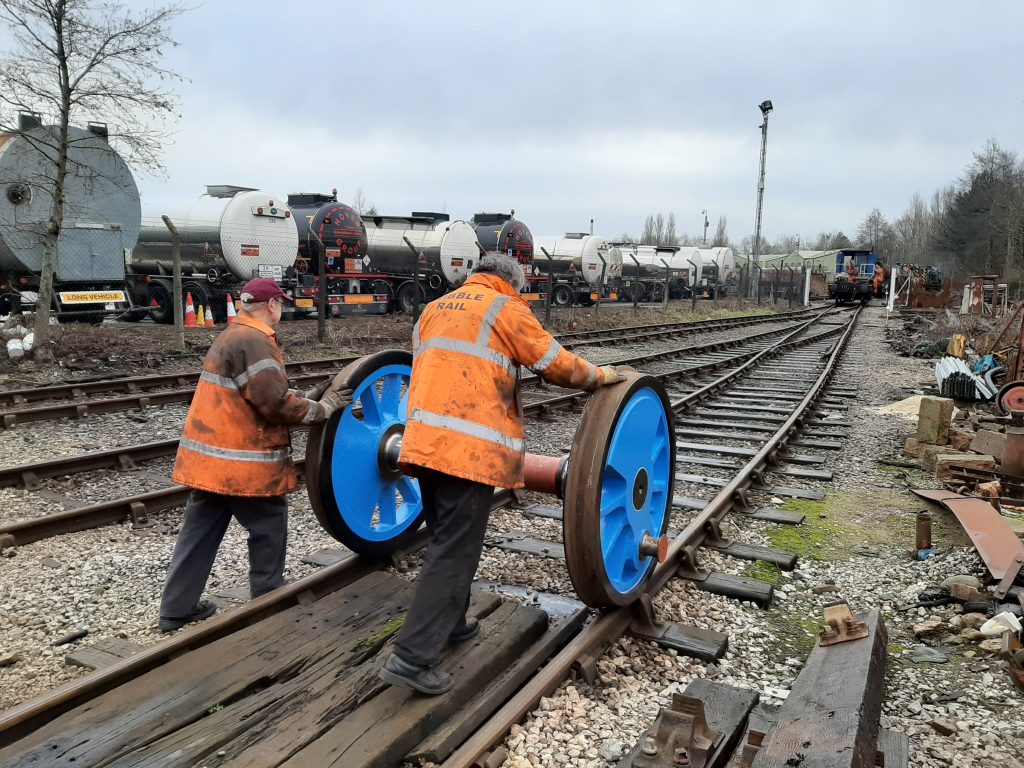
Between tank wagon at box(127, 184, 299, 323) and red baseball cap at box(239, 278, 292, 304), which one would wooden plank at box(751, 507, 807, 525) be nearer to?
red baseball cap at box(239, 278, 292, 304)

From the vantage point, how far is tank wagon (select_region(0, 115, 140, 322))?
12.7m

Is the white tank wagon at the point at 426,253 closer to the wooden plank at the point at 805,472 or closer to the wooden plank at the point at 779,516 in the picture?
the wooden plank at the point at 805,472

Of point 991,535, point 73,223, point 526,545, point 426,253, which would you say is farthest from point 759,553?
point 426,253

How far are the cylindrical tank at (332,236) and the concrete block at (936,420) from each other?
15.9 metres

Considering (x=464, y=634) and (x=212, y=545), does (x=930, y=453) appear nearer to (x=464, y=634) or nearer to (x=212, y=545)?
(x=464, y=634)

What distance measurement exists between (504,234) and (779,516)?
21.1 m

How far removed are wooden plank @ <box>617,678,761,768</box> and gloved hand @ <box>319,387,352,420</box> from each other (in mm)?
1927

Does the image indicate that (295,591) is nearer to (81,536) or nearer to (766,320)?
(81,536)

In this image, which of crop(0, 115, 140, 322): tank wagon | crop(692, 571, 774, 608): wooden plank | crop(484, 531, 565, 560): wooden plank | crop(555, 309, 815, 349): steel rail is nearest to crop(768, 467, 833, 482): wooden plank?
crop(692, 571, 774, 608): wooden plank

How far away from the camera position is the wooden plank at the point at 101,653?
3.21 m

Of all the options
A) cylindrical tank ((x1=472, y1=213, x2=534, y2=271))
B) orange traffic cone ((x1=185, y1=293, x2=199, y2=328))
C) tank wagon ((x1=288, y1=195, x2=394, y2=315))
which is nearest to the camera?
orange traffic cone ((x1=185, y1=293, x2=199, y2=328))

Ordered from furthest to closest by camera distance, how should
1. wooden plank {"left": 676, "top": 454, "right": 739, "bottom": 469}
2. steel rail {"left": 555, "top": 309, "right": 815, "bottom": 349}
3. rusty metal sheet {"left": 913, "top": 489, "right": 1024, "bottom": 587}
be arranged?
steel rail {"left": 555, "top": 309, "right": 815, "bottom": 349}, wooden plank {"left": 676, "top": 454, "right": 739, "bottom": 469}, rusty metal sheet {"left": 913, "top": 489, "right": 1024, "bottom": 587}

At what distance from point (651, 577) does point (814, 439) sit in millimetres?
5248

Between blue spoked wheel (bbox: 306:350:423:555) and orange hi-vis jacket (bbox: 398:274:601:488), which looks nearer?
orange hi-vis jacket (bbox: 398:274:601:488)
